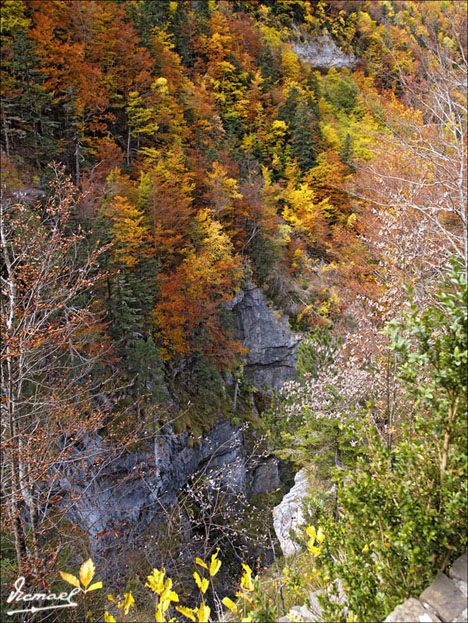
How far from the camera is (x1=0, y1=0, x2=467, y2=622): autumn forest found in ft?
7.72

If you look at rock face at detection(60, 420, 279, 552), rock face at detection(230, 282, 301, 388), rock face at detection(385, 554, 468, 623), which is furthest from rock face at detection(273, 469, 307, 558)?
rock face at detection(230, 282, 301, 388)

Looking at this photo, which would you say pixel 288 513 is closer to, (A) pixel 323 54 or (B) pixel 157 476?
(B) pixel 157 476

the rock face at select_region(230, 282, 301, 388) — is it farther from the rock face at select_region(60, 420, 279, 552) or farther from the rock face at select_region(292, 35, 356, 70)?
the rock face at select_region(292, 35, 356, 70)

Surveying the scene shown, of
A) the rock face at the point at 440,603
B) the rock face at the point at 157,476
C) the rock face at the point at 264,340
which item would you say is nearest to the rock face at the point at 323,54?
the rock face at the point at 264,340

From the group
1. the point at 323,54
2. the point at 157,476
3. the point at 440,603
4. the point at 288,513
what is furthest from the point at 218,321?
the point at 323,54

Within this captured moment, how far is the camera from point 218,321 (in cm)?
1471

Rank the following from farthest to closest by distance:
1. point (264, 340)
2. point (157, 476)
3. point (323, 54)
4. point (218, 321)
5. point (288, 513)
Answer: point (323, 54)
point (264, 340)
point (218, 321)
point (157, 476)
point (288, 513)

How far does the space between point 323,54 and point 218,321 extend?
38.1 meters

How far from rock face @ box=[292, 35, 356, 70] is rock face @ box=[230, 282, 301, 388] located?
104ft

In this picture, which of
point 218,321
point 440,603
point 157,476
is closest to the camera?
point 440,603

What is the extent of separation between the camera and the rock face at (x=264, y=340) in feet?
61.0

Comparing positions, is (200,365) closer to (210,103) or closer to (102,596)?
(102,596)

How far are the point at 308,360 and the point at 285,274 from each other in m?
10.7

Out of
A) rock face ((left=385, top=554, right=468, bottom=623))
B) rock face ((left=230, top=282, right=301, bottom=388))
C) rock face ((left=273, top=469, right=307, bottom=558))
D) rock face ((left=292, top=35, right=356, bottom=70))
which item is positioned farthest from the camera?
rock face ((left=292, top=35, right=356, bottom=70))
